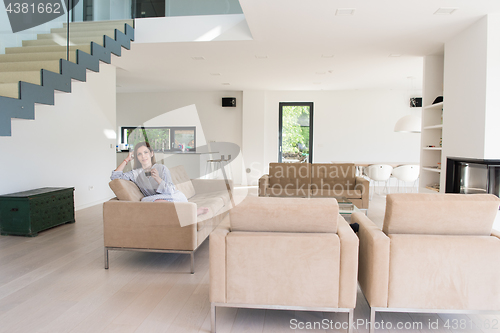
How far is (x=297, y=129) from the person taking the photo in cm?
951

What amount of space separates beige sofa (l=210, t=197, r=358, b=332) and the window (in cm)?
795

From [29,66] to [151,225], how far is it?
2.55 metres

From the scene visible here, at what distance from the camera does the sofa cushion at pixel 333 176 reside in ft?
19.0

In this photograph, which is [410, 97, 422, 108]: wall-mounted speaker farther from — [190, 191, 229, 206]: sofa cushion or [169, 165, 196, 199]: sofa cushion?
[169, 165, 196, 199]: sofa cushion

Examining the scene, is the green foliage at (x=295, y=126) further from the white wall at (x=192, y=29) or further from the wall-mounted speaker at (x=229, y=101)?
the white wall at (x=192, y=29)

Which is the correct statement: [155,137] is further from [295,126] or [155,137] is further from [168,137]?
[295,126]

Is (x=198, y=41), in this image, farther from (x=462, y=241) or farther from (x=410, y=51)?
(x=462, y=241)

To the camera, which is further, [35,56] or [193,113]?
[193,113]

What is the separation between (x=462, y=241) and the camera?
1.89 meters

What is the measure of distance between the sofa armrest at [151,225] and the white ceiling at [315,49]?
240 centimetres

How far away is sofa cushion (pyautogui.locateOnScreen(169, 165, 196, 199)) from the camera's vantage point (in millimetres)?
4375

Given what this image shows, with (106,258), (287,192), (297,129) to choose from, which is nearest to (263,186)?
(287,192)

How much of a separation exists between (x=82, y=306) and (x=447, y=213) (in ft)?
8.28

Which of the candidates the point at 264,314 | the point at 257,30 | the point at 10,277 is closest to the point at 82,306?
the point at 10,277
